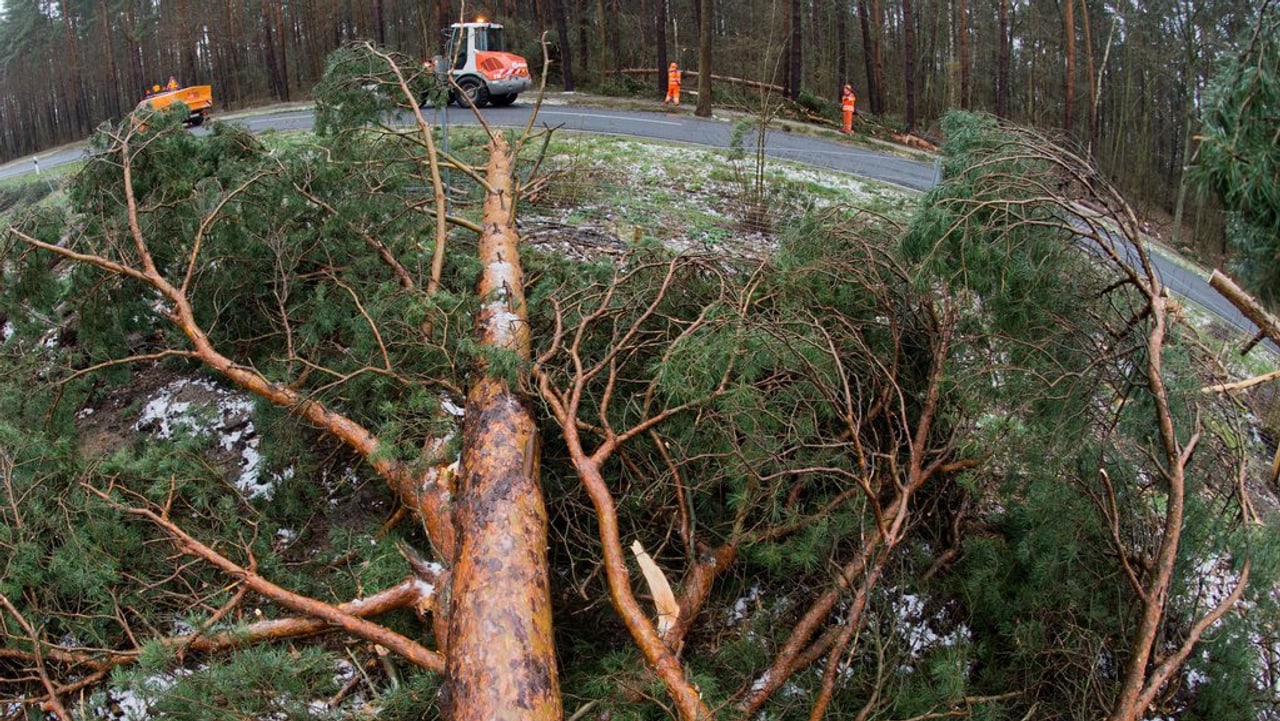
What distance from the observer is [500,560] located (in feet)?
11.1

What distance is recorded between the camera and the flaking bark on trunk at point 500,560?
2980mm

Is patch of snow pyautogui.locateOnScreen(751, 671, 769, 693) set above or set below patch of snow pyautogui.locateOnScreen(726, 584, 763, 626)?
above

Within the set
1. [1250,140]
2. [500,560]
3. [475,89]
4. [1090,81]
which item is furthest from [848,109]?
[500,560]

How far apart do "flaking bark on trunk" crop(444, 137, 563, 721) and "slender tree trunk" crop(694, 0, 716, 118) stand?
10.9 meters

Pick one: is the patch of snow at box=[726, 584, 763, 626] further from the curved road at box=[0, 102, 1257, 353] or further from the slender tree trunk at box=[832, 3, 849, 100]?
the slender tree trunk at box=[832, 3, 849, 100]

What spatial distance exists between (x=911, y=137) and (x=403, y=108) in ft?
42.0

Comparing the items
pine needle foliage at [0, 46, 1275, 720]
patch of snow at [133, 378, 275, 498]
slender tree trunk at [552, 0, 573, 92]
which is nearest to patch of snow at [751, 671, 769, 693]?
pine needle foliage at [0, 46, 1275, 720]

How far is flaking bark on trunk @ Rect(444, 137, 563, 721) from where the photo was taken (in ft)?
9.78

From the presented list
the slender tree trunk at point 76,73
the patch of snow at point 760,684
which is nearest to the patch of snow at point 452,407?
the patch of snow at point 760,684

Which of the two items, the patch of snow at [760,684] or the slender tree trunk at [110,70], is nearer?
A: the patch of snow at [760,684]

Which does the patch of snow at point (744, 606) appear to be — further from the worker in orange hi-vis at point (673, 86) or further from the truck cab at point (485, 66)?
the worker in orange hi-vis at point (673, 86)

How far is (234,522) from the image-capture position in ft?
13.7

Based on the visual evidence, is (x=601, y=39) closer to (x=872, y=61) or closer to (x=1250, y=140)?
(x=872, y=61)

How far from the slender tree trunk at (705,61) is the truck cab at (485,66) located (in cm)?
337
